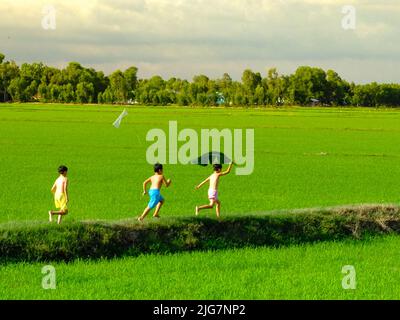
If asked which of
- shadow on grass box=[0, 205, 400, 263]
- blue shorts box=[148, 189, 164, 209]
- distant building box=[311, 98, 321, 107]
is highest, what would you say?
distant building box=[311, 98, 321, 107]

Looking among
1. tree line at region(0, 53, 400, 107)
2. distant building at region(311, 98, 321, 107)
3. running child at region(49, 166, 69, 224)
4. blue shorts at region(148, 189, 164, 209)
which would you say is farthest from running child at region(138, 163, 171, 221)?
distant building at region(311, 98, 321, 107)

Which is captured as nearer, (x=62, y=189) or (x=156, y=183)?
(x=62, y=189)

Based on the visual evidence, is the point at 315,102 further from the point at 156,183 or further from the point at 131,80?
the point at 156,183

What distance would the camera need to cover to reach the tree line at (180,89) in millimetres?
114438

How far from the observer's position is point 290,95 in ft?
384

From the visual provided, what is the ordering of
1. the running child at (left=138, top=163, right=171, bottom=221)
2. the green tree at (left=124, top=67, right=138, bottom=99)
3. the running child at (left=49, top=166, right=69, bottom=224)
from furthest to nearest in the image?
the green tree at (left=124, top=67, right=138, bottom=99), the running child at (left=138, top=163, right=171, bottom=221), the running child at (left=49, top=166, right=69, bottom=224)

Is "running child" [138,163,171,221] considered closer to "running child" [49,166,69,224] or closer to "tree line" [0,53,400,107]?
"running child" [49,166,69,224]

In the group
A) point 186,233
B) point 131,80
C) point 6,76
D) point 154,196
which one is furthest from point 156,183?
point 131,80

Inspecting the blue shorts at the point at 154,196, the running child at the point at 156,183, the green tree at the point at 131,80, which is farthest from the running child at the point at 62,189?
the green tree at the point at 131,80

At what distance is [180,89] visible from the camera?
406 feet

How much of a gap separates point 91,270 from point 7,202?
6447 millimetres

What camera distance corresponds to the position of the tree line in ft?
375

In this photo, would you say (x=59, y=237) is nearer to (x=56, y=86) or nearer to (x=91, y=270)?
(x=91, y=270)

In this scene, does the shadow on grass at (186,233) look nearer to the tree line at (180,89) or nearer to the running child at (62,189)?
the running child at (62,189)
